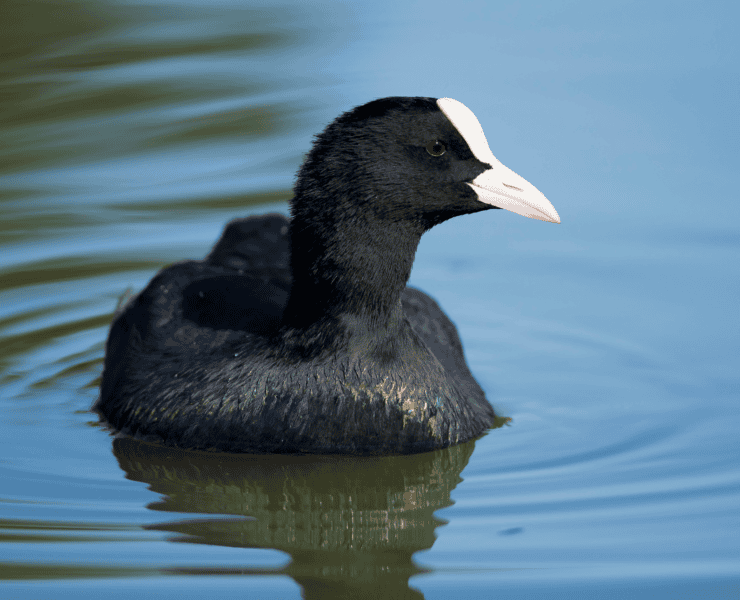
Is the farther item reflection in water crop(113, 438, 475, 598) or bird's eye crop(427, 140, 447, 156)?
bird's eye crop(427, 140, 447, 156)

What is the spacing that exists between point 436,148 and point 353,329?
0.74 metres

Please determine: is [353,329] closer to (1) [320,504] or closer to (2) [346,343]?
(2) [346,343]

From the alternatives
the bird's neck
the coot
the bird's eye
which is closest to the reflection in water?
the coot

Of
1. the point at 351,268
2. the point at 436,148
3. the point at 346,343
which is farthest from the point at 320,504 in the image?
the point at 436,148

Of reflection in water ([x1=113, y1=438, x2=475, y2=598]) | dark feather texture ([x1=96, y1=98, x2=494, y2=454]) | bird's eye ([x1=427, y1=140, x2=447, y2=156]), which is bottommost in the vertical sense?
reflection in water ([x1=113, y1=438, x2=475, y2=598])

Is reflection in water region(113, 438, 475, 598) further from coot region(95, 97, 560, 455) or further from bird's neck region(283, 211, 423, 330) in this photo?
bird's neck region(283, 211, 423, 330)

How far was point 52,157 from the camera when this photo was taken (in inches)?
355

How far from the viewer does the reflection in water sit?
14.0 ft

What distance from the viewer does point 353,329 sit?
521 centimetres

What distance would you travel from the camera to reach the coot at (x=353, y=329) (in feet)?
16.6

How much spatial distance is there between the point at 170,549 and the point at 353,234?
1350 mm

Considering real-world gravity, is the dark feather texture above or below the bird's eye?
below

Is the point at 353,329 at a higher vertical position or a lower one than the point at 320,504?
higher

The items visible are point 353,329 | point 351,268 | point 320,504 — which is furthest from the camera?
point 353,329
